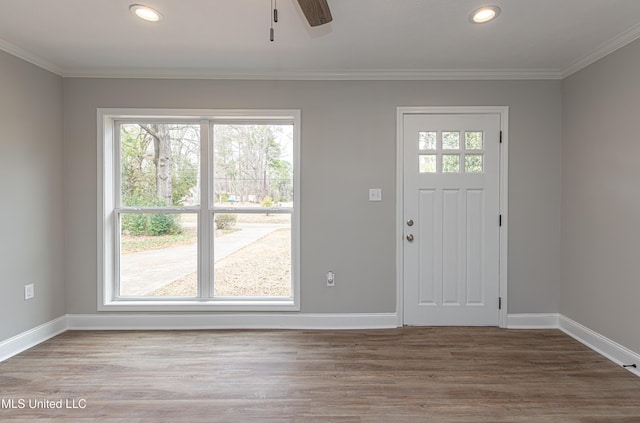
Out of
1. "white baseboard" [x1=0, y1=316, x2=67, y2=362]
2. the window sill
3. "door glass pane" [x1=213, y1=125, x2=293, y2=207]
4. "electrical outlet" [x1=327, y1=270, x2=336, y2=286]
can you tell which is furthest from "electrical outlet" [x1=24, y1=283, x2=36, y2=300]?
"electrical outlet" [x1=327, y1=270, x2=336, y2=286]

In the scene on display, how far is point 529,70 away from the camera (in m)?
2.95

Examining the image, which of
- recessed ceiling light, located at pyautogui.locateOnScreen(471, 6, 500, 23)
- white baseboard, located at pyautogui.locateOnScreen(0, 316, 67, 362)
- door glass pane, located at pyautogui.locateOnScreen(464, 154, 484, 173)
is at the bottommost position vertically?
white baseboard, located at pyautogui.locateOnScreen(0, 316, 67, 362)

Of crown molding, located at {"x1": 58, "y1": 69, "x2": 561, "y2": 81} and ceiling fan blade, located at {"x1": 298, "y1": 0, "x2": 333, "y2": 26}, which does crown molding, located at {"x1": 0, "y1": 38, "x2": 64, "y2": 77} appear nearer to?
crown molding, located at {"x1": 58, "y1": 69, "x2": 561, "y2": 81}

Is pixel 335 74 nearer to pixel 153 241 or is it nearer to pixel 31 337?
pixel 153 241

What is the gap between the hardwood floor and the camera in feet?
6.14

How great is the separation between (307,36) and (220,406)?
8.50ft

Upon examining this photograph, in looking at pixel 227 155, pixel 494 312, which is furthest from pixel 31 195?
pixel 494 312

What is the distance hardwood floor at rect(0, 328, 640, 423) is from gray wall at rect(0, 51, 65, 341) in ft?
1.26

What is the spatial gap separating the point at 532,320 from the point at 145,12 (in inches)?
162

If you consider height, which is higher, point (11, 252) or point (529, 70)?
point (529, 70)

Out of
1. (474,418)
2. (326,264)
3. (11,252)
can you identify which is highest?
(11,252)

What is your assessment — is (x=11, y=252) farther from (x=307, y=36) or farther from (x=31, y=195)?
(x=307, y=36)

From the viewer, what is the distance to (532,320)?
3.07m

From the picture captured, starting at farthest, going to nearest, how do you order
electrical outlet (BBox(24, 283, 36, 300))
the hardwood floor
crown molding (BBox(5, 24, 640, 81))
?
1. crown molding (BBox(5, 24, 640, 81))
2. electrical outlet (BBox(24, 283, 36, 300))
3. the hardwood floor
